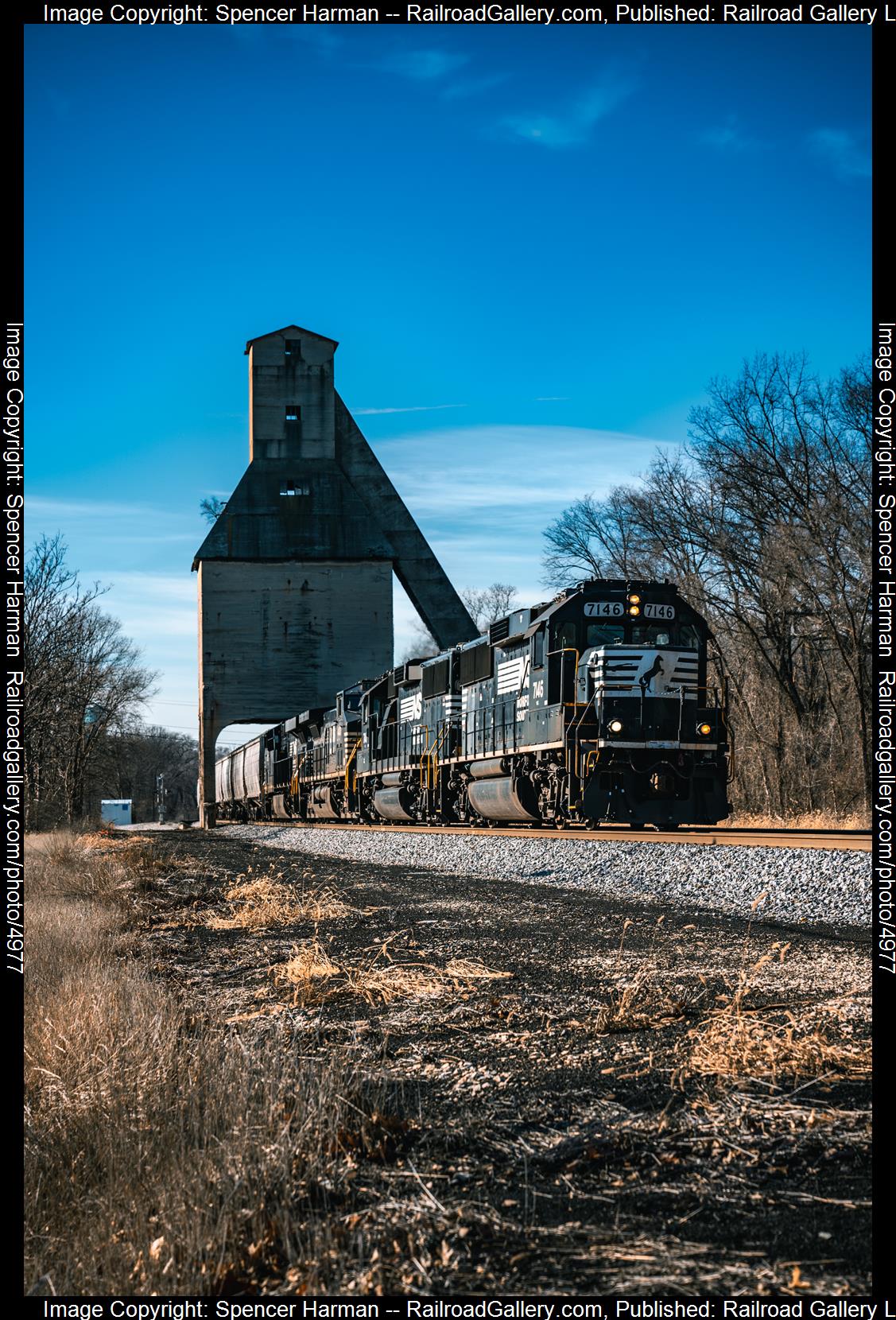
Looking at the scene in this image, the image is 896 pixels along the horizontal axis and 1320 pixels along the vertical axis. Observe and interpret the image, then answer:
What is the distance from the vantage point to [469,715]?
63.8ft

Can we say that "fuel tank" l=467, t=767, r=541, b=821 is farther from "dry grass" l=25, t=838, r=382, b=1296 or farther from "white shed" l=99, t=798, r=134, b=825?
"white shed" l=99, t=798, r=134, b=825

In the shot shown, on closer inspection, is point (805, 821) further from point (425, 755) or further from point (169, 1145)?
point (169, 1145)

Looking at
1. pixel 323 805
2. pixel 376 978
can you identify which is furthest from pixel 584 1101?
pixel 323 805

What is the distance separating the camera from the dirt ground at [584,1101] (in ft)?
8.70

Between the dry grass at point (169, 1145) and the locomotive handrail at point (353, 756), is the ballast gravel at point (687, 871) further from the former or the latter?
the locomotive handrail at point (353, 756)

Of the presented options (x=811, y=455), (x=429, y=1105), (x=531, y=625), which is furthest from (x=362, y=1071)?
(x=811, y=455)

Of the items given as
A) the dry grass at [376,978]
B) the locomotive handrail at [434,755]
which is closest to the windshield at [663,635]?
the locomotive handrail at [434,755]

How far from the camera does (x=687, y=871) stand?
10977 millimetres

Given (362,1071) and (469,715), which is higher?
(469,715)

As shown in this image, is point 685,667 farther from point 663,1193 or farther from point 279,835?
point 279,835

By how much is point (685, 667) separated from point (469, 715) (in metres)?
5.48

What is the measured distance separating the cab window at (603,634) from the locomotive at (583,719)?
0.6 inches

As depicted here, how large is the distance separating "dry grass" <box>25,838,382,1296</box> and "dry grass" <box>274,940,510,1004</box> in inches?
26.4

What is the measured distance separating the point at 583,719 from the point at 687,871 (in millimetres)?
3809
